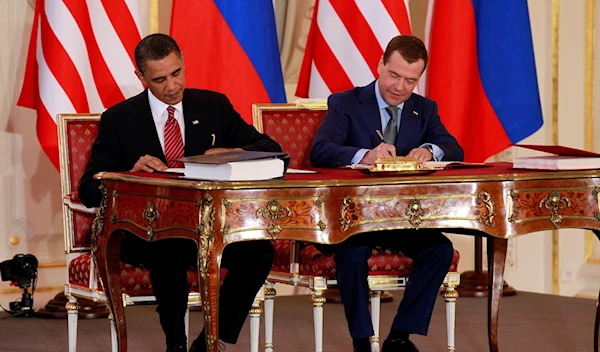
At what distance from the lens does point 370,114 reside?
14.2 ft

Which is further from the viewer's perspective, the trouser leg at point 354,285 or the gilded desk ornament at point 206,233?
the trouser leg at point 354,285

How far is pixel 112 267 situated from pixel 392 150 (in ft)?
3.63

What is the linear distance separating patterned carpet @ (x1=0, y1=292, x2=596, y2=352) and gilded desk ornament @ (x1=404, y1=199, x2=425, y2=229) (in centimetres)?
151

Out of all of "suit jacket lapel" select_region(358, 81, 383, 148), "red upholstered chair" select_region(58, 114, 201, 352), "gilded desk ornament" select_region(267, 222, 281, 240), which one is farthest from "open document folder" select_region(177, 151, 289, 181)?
Answer: "suit jacket lapel" select_region(358, 81, 383, 148)

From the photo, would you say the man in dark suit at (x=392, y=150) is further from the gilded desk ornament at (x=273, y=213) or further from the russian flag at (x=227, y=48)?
the russian flag at (x=227, y=48)

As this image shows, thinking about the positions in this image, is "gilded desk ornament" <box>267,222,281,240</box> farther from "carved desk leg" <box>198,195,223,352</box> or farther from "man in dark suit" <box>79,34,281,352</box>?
"man in dark suit" <box>79,34,281,352</box>

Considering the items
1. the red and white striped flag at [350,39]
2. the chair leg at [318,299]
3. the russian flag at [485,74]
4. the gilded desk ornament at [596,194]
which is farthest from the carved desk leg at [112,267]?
the russian flag at [485,74]

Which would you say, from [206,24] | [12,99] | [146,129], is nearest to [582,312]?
[206,24]

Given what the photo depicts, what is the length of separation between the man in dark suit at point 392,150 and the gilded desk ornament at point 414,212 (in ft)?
1.32

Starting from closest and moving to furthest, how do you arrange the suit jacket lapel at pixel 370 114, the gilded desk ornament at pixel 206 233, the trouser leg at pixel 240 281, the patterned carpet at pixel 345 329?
the gilded desk ornament at pixel 206 233, the trouser leg at pixel 240 281, the suit jacket lapel at pixel 370 114, the patterned carpet at pixel 345 329

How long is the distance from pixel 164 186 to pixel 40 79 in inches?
87.4

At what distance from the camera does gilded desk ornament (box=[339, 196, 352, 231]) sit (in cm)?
330

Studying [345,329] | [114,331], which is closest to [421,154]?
[114,331]

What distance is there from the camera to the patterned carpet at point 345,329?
15.9 feet
